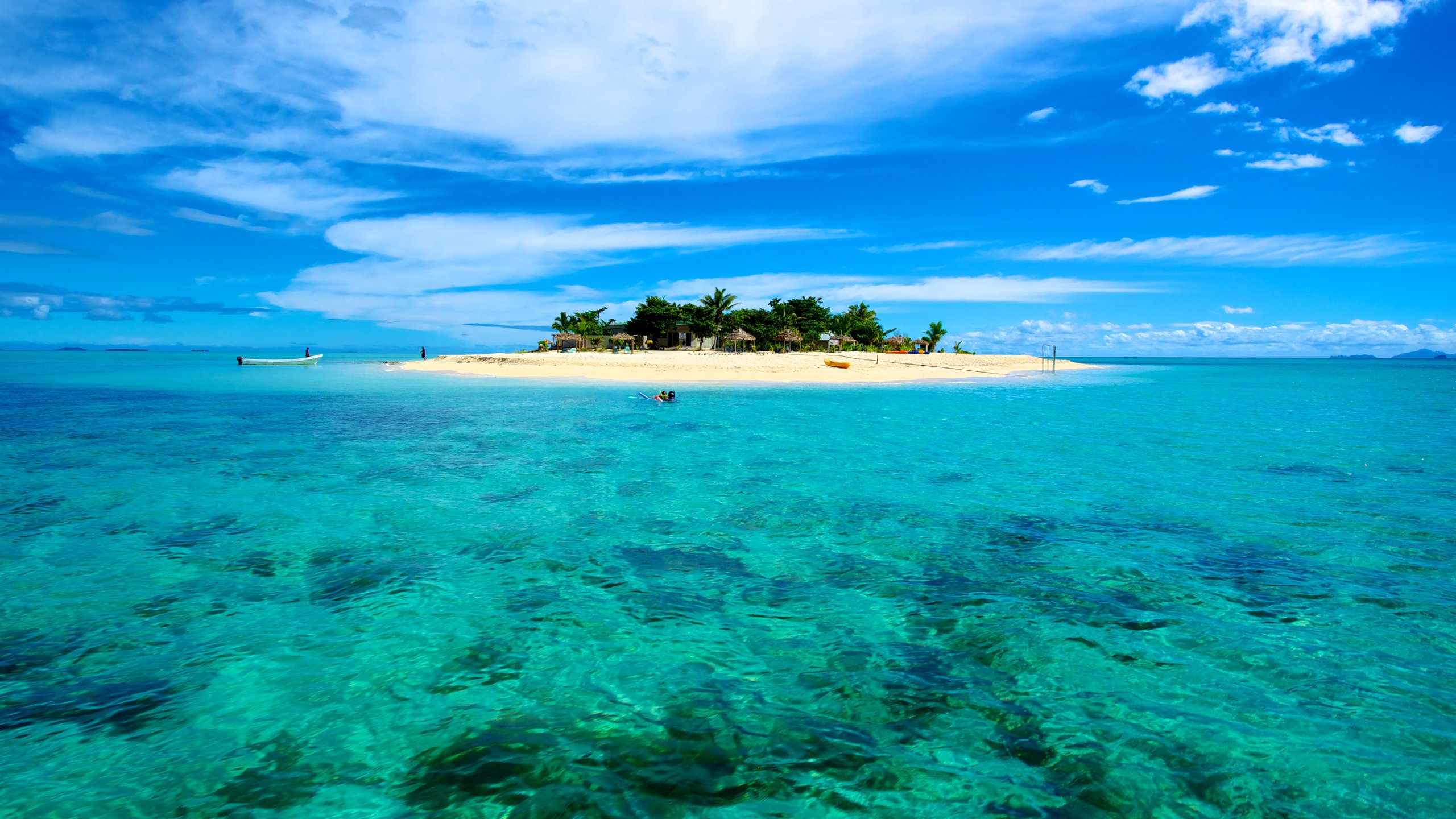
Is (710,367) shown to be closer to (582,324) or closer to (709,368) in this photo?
(709,368)

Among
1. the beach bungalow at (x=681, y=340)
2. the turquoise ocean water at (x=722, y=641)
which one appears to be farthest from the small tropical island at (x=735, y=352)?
the turquoise ocean water at (x=722, y=641)

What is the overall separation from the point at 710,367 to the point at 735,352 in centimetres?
1941

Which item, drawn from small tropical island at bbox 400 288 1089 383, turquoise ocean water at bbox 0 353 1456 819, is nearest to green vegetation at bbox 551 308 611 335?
small tropical island at bbox 400 288 1089 383

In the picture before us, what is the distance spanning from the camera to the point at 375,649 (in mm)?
6449

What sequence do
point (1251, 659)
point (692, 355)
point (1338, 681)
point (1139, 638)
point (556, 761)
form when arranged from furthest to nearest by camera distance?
point (692, 355) < point (1139, 638) < point (1251, 659) < point (1338, 681) < point (556, 761)

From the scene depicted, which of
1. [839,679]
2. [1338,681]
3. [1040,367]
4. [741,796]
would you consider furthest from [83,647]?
[1040,367]

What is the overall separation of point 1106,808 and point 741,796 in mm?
2334

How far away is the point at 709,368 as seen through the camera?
57.9m

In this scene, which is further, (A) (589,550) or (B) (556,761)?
(A) (589,550)

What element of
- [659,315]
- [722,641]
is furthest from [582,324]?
[722,641]

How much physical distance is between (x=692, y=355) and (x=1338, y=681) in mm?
63954

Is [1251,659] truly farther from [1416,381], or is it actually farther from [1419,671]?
[1416,381]

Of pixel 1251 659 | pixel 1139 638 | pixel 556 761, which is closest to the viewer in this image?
pixel 556 761

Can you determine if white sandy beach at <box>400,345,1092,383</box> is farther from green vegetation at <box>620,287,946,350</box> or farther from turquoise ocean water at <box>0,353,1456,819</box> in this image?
turquoise ocean water at <box>0,353,1456,819</box>
